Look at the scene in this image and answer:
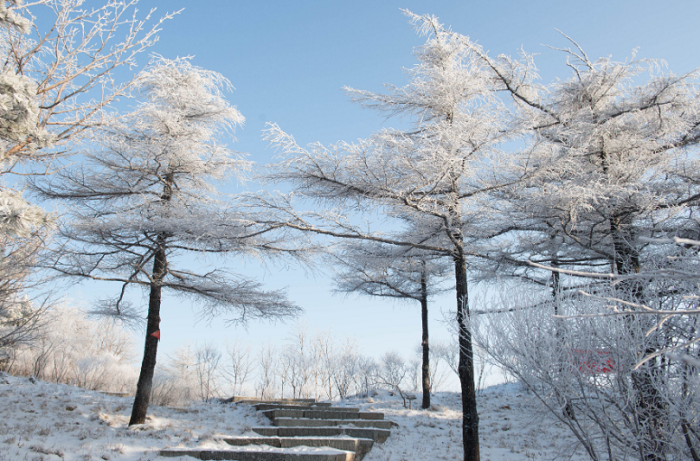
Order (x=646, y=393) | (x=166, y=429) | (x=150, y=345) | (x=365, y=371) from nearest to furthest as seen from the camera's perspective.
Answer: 1. (x=646, y=393)
2. (x=166, y=429)
3. (x=150, y=345)
4. (x=365, y=371)

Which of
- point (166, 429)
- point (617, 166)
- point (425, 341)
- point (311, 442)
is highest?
point (617, 166)

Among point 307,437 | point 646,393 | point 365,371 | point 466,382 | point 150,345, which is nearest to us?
point 646,393

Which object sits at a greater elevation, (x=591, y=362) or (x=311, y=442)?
(x=591, y=362)

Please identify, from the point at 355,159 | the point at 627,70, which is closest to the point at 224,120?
the point at 355,159

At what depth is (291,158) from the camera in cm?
648

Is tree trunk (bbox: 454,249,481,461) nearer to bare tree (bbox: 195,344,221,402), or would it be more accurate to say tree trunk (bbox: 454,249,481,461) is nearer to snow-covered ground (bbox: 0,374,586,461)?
snow-covered ground (bbox: 0,374,586,461)

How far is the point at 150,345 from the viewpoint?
866cm

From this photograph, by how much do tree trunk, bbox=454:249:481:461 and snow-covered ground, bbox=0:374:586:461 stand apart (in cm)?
95

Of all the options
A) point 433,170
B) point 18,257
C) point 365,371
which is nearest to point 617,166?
point 433,170

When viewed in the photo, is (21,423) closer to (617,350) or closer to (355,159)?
(355,159)

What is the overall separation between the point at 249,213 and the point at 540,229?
5689mm

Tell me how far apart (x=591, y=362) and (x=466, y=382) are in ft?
7.53

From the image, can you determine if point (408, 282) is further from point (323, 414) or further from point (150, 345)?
point (150, 345)

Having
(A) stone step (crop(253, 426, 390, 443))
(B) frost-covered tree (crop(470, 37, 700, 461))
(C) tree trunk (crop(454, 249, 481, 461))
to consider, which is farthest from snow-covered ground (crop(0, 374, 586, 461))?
(B) frost-covered tree (crop(470, 37, 700, 461))
